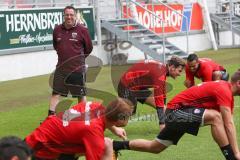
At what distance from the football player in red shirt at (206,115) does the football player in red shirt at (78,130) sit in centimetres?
120

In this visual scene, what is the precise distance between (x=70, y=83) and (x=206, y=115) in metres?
4.37

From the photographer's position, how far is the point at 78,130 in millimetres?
6445

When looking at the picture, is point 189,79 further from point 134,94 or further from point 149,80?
point 134,94

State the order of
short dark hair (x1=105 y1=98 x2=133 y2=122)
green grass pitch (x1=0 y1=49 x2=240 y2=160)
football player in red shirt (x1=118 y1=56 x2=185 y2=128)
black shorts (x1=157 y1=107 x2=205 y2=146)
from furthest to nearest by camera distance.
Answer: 1. football player in red shirt (x1=118 y1=56 x2=185 y2=128)
2. green grass pitch (x1=0 y1=49 x2=240 y2=160)
3. black shorts (x1=157 y1=107 x2=205 y2=146)
4. short dark hair (x1=105 y1=98 x2=133 y2=122)

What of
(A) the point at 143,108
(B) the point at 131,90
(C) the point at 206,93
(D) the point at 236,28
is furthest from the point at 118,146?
(D) the point at 236,28

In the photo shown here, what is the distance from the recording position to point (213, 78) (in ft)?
36.4

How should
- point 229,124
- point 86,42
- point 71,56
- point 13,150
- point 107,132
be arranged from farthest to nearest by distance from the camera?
point 86,42 < point 71,56 < point 107,132 < point 229,124 < point 13,150

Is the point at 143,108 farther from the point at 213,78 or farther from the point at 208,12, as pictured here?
the point at 208,12

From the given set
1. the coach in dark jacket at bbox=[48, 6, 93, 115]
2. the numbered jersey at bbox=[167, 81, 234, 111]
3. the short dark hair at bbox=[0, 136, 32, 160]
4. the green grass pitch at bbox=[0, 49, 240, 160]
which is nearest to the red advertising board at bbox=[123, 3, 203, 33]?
the green grass pitch at bbox=[0, 49, 240, 160]

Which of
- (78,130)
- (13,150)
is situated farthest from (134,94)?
(13,150)

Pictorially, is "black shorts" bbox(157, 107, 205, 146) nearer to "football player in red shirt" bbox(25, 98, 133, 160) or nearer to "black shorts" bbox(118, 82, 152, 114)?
"football player in red shirt" bbox(25, 98, 133, 160)

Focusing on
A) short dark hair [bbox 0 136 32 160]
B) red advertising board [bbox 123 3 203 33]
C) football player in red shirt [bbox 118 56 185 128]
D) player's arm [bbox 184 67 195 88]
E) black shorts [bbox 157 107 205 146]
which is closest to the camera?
short dark hair [bbox 0 136 32 160]

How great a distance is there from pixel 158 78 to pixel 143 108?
3.53 metres

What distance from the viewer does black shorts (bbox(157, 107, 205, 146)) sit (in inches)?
317
